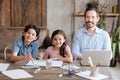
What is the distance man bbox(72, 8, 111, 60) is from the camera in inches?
106

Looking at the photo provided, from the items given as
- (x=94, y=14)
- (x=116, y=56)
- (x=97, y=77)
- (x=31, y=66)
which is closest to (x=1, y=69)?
(x=31, y=66)

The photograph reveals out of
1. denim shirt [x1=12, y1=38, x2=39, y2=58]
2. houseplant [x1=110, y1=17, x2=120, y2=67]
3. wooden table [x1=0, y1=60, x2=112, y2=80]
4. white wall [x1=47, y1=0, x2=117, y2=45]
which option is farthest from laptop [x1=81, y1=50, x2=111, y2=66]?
white wall [x1=47, y1=0, x2=117, y2=45]

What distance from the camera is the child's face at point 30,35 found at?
2.51 m

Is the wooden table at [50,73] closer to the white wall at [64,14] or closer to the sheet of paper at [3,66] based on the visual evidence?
the sheet of paper at [3,66]

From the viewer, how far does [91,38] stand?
108 inches

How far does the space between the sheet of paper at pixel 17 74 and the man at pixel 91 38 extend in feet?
2.82

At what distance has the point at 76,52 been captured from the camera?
2641mm

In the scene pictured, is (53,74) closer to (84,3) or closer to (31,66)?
(31,66)

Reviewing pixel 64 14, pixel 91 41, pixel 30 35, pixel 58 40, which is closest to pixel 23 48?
pixel 30 35

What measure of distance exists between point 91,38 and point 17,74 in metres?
1.13

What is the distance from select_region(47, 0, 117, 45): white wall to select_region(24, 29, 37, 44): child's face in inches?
87.2

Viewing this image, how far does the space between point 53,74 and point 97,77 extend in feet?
1.07

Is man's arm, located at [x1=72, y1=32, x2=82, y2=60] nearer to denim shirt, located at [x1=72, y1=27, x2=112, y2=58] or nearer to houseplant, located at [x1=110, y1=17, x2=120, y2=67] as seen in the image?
denim shirt, located at [x1=72, y1=27, x2=112, y2=58]

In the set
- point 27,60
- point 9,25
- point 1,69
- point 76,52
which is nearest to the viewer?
A: point 1,69
